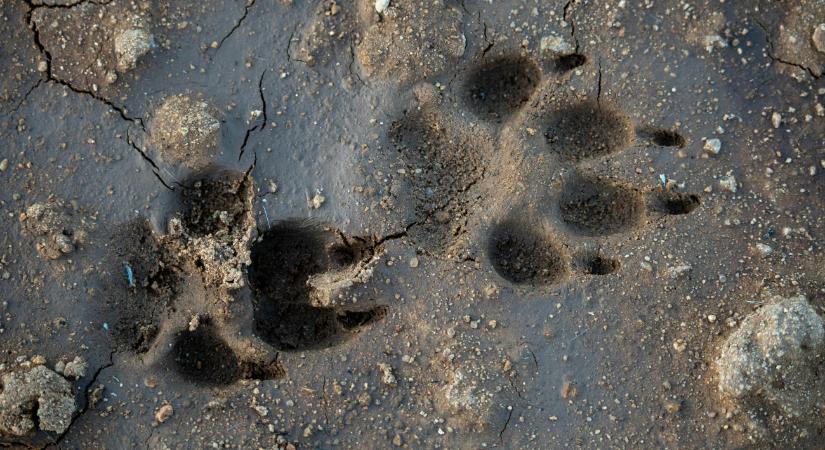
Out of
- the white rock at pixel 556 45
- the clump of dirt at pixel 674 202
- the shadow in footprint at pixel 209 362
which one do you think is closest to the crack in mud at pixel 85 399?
the shadow in footprint at pixel 209 362

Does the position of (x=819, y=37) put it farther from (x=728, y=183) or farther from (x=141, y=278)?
(x=141, y=278)

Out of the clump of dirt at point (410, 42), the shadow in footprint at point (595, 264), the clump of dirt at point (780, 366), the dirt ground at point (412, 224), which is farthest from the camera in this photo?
the clump of dirt at point (410, 42)

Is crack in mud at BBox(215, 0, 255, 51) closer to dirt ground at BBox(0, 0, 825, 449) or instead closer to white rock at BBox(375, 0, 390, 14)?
dirt ground at BBox(0, 0, 825, 449)

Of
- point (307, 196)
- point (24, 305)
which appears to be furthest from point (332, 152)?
point (24, 305)

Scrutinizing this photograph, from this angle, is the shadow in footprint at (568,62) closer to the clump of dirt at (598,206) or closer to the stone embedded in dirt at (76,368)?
the clump of dirt at (598,206)

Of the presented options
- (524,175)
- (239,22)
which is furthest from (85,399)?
(524,175)

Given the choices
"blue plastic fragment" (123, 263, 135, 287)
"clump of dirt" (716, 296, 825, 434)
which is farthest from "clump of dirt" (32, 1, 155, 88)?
"clump of dirt" (716, 296, 825, 434)

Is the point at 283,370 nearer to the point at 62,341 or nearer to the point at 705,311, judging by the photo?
the point at 62,341
